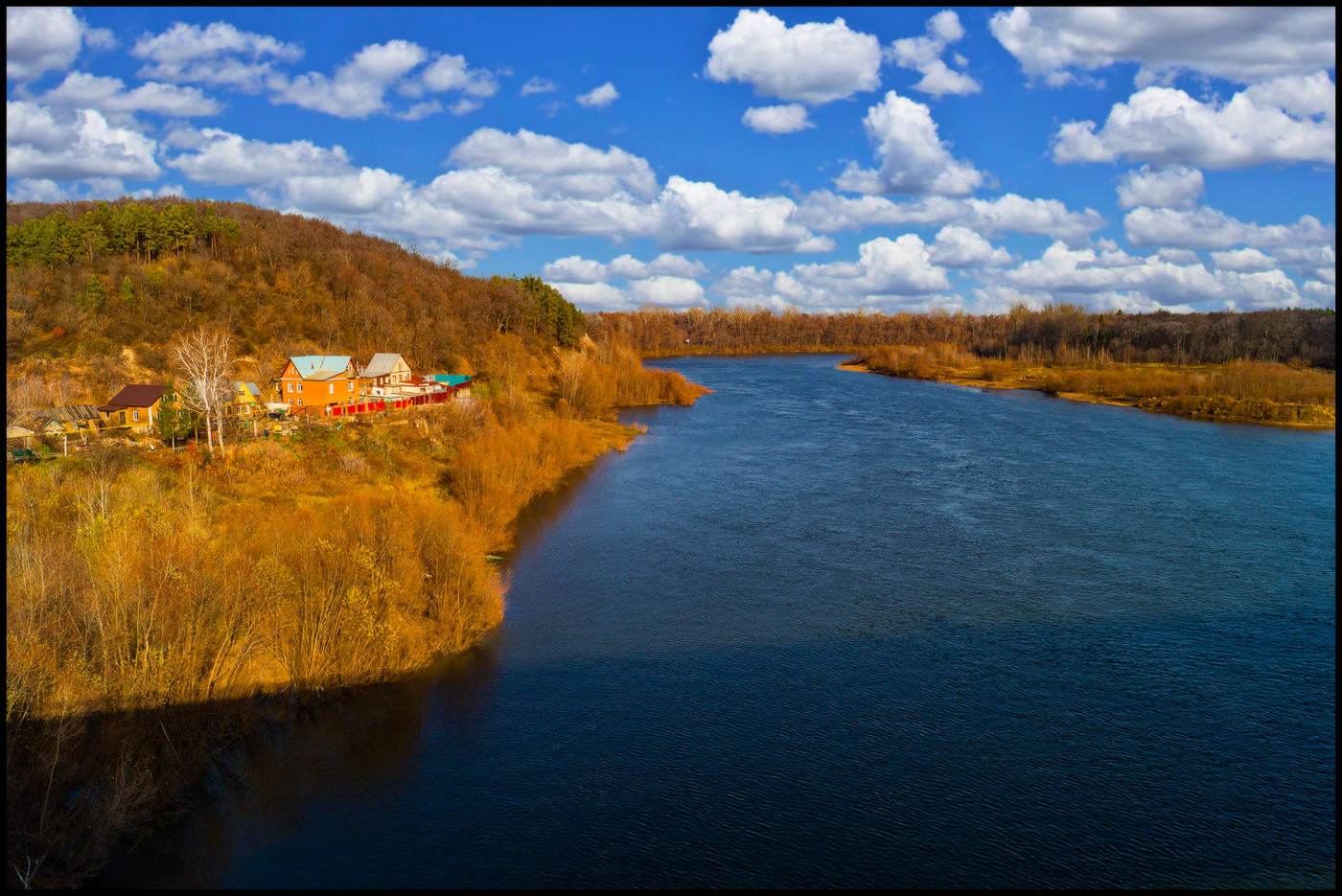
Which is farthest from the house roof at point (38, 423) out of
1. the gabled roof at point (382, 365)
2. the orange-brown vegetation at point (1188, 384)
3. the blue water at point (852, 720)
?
the orange-brown vegetation at point (1188, 384)

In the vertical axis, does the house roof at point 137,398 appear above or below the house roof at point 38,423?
above

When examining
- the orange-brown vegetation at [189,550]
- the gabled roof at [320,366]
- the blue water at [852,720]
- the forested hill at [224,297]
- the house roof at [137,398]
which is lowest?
the blue water at [852,720]

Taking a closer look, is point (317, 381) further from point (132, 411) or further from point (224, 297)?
point (224, 297)

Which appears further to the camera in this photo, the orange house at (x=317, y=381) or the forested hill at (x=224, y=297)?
the forested hill at (x=224, y=297)

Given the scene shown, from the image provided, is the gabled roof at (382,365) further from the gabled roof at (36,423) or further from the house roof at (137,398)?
the gabled roof at (36,423)

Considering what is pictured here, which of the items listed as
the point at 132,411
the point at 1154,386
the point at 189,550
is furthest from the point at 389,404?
the point at 1154,386

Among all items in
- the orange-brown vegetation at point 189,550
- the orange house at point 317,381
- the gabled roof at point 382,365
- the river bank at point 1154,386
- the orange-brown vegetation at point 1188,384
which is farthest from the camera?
the orange-brown vegetation at point 1188,384
